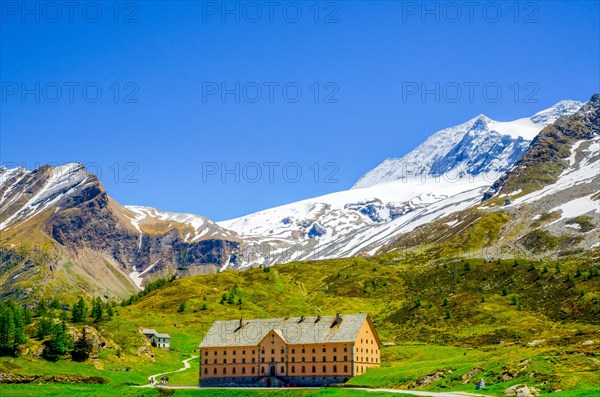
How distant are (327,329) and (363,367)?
33.8 feet

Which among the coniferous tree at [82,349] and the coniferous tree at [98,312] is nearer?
the coniferous tree at [82,349]

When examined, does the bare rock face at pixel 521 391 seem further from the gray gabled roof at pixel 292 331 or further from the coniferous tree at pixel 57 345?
the coniferous tree at pixel 57 345

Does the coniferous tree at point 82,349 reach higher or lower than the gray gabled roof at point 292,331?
lower

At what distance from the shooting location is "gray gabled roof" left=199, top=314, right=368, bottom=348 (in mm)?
149750

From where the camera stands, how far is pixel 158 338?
19238cm

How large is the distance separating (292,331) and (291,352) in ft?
17.1

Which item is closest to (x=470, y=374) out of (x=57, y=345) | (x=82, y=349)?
(x=82, y=349)

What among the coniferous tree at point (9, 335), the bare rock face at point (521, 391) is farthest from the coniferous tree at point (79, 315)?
the bare rock face at point (521, 391)

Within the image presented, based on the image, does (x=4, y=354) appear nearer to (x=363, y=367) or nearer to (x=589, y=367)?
(x=363, y=367)

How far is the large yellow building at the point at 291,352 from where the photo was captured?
14638 cm

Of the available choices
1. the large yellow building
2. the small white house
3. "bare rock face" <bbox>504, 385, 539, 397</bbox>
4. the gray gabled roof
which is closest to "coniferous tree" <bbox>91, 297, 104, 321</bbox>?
the small white house

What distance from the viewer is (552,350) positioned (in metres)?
124

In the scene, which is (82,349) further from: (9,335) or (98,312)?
(98,312)

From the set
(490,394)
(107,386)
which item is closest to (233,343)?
(107,386)
